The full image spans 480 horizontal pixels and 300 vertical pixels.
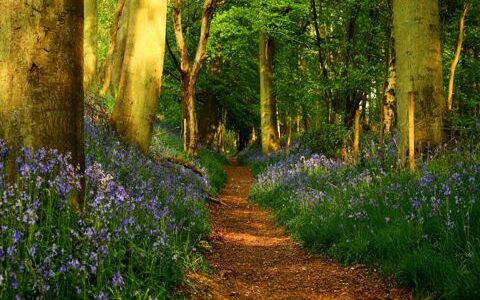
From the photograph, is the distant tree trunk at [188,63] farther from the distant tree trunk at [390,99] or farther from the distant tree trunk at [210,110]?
the distant tree trunk at [210,110]

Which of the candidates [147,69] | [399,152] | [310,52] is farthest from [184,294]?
[310,52]

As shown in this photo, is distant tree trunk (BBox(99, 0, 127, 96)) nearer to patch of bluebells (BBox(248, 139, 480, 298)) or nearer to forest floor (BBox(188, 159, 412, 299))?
patch of bluebells (BBox(248, 139, 480, 298))

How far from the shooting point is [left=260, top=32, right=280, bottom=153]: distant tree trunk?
21719mm

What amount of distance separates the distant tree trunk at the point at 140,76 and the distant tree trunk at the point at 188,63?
5.56m

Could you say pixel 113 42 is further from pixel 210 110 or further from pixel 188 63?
pixel 210 110

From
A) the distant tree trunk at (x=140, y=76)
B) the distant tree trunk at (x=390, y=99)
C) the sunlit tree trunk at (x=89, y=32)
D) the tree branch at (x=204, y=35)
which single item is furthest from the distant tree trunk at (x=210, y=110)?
the distant tree trunk at (x=140, y=76)

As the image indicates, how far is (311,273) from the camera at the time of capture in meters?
5.35

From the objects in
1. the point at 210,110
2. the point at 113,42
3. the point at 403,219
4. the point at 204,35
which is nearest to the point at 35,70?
the point at 403,219

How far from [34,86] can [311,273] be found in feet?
11.6

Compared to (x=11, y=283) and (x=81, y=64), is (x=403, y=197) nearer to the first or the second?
(x=81, y=64)

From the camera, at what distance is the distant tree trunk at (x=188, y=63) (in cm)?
1488

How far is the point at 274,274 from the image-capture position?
5379mm

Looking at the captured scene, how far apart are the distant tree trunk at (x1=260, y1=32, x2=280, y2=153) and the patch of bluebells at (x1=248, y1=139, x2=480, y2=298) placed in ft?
41.8

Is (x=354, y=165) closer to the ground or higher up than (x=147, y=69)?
closer to the ground
